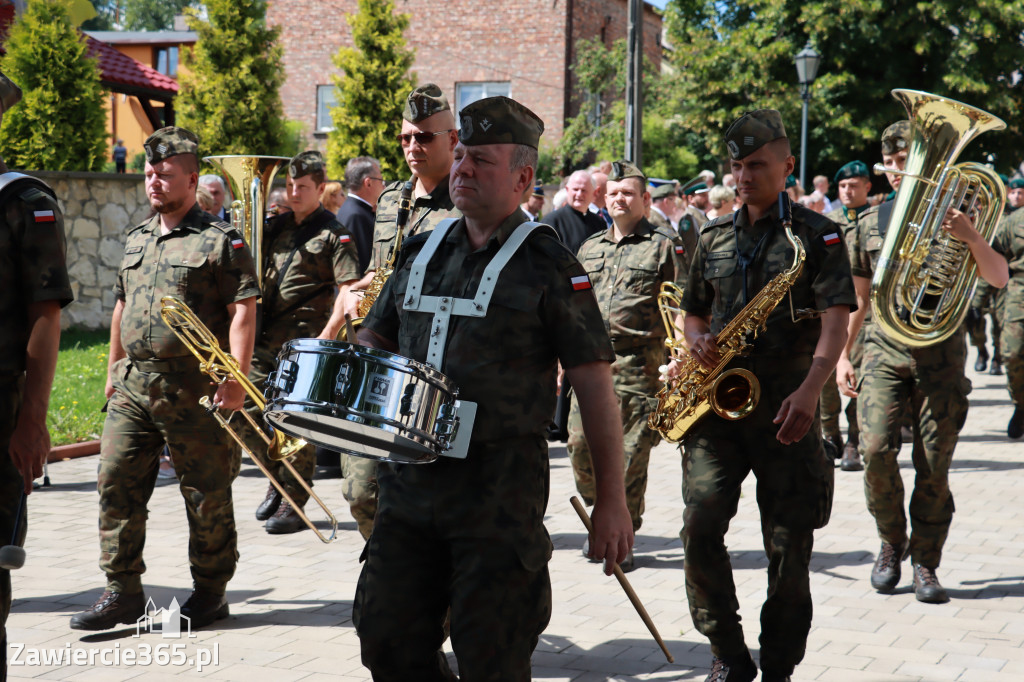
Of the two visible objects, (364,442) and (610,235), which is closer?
(364,442)

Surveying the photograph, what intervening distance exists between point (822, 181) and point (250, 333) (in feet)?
50.2

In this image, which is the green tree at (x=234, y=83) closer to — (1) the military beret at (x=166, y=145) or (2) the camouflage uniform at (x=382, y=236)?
(1) the military beret at (x=166, y=145)

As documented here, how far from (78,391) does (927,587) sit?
27.8ft

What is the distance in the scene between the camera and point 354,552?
679 centimetres

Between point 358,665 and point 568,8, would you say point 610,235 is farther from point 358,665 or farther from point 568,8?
point 568,8

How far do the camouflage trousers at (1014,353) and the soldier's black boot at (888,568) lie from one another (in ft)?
18.0

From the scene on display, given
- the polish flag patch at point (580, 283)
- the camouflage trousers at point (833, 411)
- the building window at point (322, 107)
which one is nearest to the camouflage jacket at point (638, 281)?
the camouflage trousers at point (833, 411)

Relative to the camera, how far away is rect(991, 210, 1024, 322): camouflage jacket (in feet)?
35.1

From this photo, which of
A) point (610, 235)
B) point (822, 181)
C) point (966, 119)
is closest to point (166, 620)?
point (610, 235)

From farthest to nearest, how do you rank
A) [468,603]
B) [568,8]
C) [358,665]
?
[568,8]
[358,665]
[468,603]

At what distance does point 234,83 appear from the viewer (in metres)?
23.2

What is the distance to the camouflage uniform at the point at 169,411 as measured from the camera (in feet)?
17.2

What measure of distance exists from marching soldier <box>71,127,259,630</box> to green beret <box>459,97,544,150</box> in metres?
2.44

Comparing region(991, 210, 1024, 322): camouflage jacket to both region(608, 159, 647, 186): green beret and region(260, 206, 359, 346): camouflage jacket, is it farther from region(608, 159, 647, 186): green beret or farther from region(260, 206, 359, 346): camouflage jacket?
region(260, 206, 359, 346): camouflage jacket
